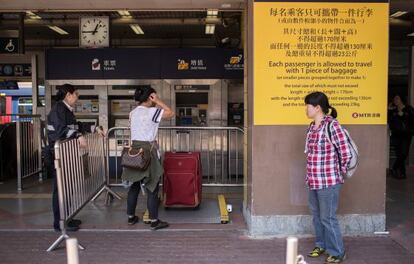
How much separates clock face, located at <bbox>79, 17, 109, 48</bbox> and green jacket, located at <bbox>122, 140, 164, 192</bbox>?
4.22m

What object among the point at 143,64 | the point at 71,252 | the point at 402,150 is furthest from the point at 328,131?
the point at 143,64

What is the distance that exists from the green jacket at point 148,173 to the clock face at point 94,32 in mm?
4224

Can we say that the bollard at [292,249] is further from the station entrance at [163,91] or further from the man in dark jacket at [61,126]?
the station entrance at [163,91]

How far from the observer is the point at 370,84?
5305 mm

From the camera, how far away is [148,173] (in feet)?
18.7

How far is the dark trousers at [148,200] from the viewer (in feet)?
18.6

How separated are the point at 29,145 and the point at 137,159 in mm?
4299

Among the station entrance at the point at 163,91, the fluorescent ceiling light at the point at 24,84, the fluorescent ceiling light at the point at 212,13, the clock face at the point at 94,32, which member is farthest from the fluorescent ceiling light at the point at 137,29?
the fluorescent ceiling light at the point at 24,84

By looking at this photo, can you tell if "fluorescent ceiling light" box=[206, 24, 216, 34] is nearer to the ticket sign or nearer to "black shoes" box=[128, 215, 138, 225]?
the ticket sign

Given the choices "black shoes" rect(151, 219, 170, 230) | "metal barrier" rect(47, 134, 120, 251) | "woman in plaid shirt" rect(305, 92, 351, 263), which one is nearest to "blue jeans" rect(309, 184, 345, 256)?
"woman in plaid shirt" rect(305, 92, 351, 263)

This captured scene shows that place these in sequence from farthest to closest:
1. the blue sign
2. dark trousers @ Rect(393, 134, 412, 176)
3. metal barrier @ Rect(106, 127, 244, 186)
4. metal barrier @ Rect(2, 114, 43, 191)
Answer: the blue sign < dark trousers @ Rect(393, 134, 412, 176) < metal barrier @ Rect(106, 127, 244, 186) < metal barrier @ Rect(2, 114, 43, 191)

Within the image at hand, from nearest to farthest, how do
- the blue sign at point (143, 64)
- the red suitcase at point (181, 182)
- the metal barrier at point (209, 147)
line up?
1. the red suitcase at point (181, 182)
2. the metal barrier at point (209, 147)
3. the blue sign at point (143, 64)

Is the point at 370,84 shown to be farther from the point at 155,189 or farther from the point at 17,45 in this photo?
the point at 17,45

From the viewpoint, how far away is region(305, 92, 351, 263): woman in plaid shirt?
174 inches
